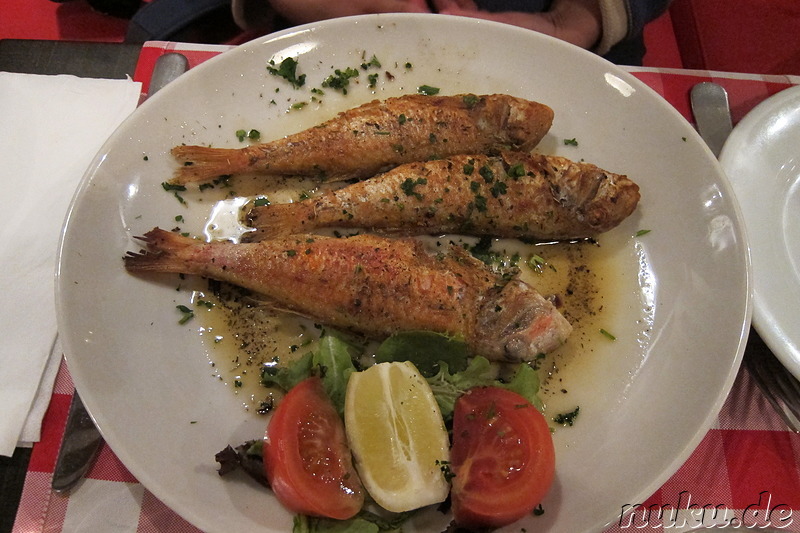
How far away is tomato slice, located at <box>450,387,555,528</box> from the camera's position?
1395mm

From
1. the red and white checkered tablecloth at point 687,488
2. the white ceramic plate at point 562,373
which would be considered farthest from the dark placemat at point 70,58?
the red and white checkered tablecloth at point 687,488

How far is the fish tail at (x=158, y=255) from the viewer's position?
1.91m

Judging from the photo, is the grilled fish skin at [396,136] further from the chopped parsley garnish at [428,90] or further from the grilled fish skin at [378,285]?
the grilled fish skin at [378,285]

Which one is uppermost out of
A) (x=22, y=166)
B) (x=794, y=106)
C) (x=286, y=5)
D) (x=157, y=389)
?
(x=286, y=5)

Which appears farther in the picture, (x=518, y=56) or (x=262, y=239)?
(x=518, y=56)

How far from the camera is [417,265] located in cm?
192

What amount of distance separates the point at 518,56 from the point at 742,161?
1151mm

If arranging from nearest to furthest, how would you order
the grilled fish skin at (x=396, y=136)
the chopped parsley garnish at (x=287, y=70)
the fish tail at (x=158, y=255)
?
the fish tail at (x=158, y=255) < the grilled fish skin at (x=396, y=136) < the chopped parsley garnish at (x=287, y=70)

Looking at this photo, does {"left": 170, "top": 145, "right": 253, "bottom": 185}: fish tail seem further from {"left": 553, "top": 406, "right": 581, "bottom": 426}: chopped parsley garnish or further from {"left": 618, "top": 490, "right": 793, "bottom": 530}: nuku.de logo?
{"left": 618, "top": 490, "right": 793, "bottom": 530}: nuku.de logo

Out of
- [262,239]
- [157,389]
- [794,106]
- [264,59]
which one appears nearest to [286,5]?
[264,59]

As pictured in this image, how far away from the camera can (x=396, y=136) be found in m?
2.17

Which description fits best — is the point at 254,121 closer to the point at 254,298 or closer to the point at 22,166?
the point at 254,298

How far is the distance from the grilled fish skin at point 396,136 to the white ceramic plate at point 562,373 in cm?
20


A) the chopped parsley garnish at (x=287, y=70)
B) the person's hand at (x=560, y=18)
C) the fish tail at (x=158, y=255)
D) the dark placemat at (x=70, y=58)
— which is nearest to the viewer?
the fish tail at (x=158, y=255)
